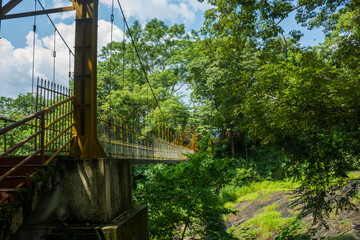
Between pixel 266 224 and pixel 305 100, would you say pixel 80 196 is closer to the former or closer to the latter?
pixel 305 100

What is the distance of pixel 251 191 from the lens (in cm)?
1410

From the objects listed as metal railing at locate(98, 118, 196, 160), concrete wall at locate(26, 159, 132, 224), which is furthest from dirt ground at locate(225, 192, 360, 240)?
concrete wall at locate(26, 159, 132, 224)

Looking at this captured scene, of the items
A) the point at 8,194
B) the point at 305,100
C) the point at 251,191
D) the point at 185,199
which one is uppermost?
the point at 305,100

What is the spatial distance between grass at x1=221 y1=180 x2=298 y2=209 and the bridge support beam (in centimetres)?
1060

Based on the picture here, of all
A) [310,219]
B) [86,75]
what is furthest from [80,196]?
[310,219]

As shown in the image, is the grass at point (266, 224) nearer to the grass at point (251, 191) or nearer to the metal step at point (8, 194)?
the grass at point (251, 191)

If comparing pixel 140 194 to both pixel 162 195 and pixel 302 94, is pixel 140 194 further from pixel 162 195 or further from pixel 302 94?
pixel 302 94

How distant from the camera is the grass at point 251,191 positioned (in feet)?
41.4

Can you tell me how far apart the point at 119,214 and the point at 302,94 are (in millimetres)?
3193

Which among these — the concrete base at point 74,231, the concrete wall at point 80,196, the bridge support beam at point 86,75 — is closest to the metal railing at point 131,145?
the bridge support beam at point 86,75

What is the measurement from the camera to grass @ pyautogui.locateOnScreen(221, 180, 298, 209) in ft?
41.4

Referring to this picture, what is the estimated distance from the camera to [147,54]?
22.9 m

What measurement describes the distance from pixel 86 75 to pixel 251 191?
12.8 meters

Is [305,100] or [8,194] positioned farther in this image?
[305,100]
